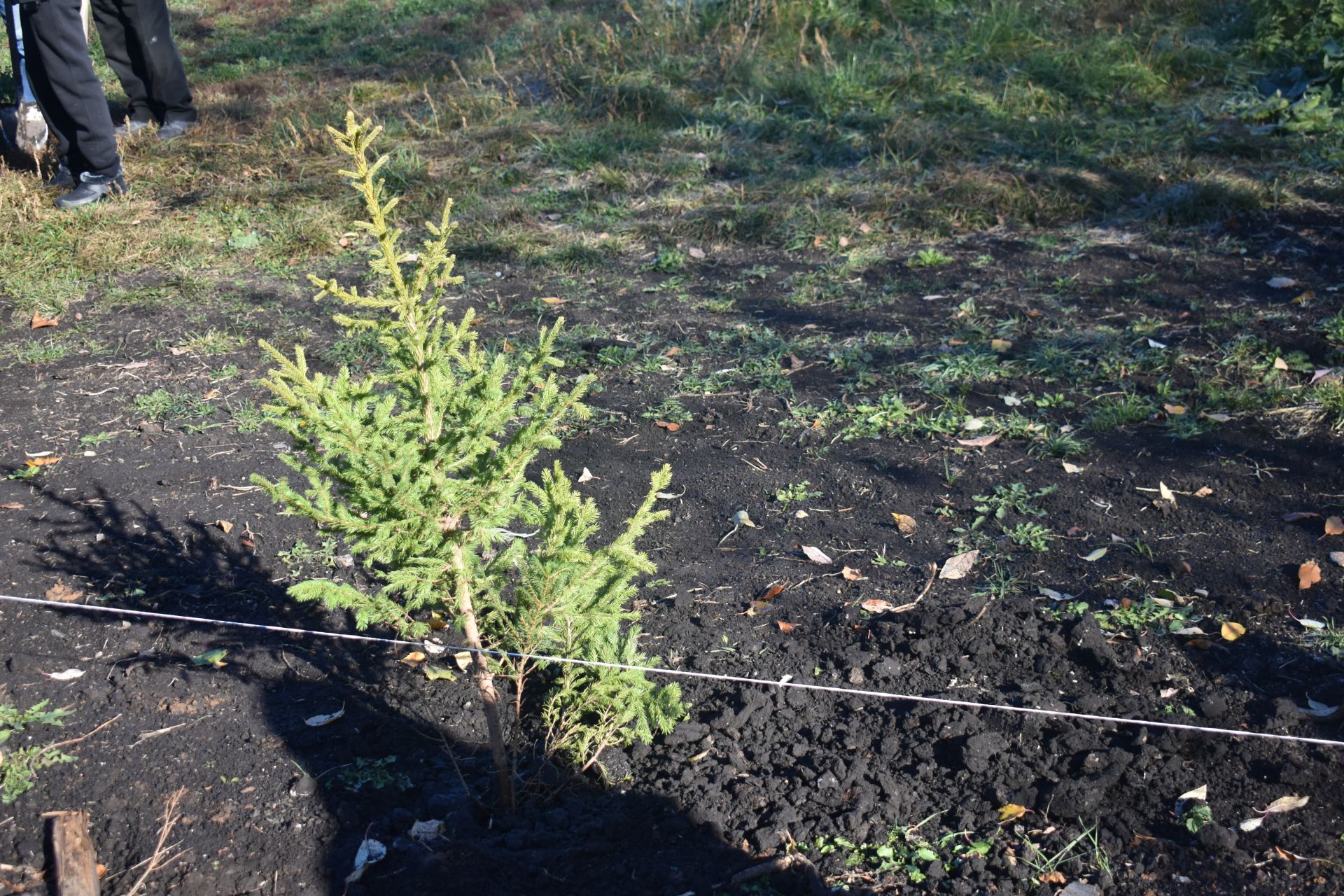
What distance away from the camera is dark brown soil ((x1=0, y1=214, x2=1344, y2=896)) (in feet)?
7.70

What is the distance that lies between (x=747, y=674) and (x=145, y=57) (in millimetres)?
6969

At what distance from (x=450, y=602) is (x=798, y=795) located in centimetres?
98

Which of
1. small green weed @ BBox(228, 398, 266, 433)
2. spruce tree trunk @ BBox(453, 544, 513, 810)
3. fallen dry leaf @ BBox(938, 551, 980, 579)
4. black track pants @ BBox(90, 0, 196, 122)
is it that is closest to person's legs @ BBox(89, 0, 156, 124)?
black track pants @ BBox(90, 0, 196, 122)

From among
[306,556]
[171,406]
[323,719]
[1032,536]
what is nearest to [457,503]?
[323,719]

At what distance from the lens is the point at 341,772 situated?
260 centimetres

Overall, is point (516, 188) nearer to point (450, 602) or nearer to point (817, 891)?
point (450, 602)

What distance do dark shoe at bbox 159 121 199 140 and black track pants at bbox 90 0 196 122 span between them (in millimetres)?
55

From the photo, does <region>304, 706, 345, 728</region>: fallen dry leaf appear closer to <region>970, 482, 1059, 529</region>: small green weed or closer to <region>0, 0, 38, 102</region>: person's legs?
<region>970, 482, 1059, 529</region>: small green weed

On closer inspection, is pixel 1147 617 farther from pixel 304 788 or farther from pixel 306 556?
pixel 306 556

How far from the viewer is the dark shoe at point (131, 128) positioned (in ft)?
25.0

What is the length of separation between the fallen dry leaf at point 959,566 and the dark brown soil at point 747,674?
0.04 metres

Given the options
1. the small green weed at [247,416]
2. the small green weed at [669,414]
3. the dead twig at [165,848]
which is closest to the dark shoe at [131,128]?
the small green weed at [247,416]

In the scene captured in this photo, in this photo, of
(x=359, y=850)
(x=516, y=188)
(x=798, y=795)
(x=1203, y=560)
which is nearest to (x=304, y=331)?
(x=516, y=188)

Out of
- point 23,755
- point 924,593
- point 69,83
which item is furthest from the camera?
point 69,83
